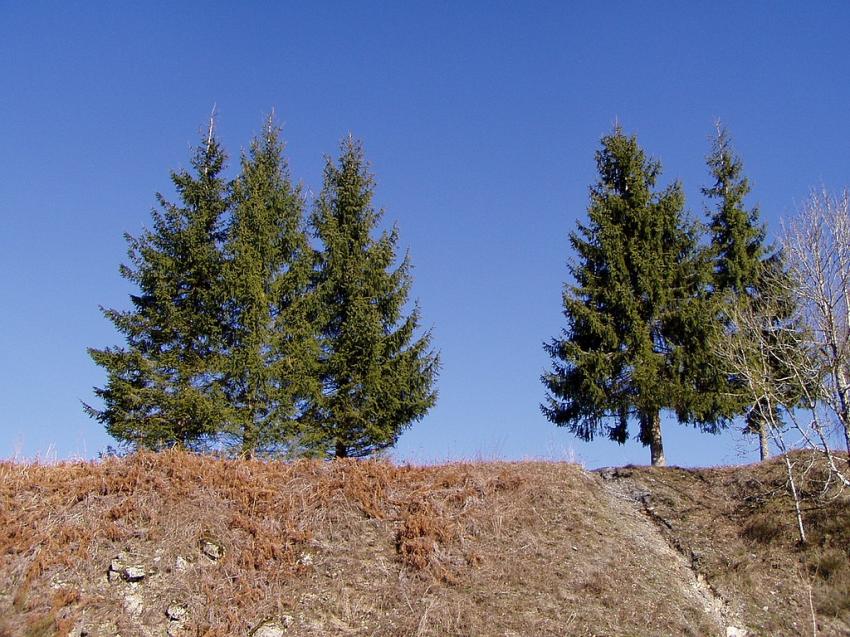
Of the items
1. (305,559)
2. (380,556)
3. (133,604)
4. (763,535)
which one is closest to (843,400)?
(763,535)

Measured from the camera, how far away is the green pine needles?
16141 millimetres

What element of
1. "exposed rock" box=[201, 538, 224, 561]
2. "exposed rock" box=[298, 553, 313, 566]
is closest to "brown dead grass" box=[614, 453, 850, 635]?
"exposed rock" box=[298, 553, 313, 566]

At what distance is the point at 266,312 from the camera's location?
1759cm

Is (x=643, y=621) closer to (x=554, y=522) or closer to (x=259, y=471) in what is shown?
(x=554, y=522)

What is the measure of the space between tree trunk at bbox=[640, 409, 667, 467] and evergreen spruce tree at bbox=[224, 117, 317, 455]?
9129 millimetres

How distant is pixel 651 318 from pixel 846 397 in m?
6.39

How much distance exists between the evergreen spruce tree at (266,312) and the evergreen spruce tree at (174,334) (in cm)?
52

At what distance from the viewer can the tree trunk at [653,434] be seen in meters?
17.8

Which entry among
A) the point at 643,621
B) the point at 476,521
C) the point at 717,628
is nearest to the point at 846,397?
the point at 717,628

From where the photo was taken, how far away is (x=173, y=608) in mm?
9258

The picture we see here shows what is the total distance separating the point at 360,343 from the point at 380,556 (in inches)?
329

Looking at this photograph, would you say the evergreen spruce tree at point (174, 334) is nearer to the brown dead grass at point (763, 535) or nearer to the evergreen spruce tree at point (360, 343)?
the evergreen spruce tree at point (360, 343)

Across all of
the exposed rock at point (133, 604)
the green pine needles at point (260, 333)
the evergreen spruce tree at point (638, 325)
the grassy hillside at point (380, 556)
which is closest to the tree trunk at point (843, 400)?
the grassy hillside at point (380, 556)

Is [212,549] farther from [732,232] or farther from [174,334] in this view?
[732,232]
